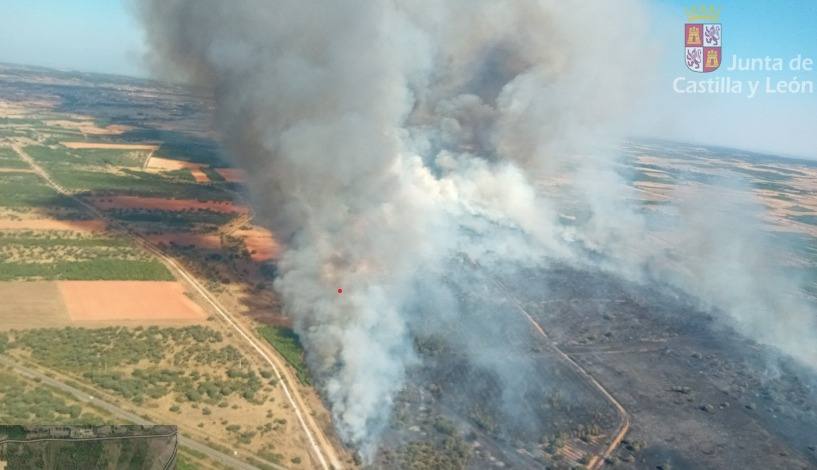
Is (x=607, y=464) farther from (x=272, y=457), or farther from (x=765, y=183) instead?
(x=765, y=183)

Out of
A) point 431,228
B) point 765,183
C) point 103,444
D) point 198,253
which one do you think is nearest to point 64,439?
point 103,444

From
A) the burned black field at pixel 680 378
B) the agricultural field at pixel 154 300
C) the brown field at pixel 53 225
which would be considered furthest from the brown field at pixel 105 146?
the burned black field at pixel 680 378

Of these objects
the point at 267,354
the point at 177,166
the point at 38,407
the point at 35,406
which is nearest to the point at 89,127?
the point at 177,166

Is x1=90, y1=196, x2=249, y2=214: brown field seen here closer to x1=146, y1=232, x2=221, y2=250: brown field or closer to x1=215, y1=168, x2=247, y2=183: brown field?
x1=146, y1=232, x2=221, y2=250: brown field

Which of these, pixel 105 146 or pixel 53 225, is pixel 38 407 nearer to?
pixel 53 225

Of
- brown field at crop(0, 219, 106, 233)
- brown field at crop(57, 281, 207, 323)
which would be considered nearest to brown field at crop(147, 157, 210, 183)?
brown field at crop(0, 219, 106, 233)

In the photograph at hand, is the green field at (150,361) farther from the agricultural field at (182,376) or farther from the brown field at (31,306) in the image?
the brown field at (31,306)
